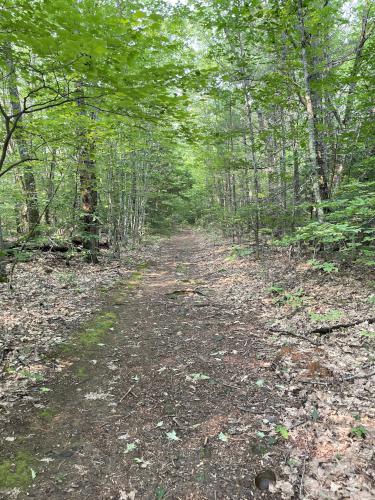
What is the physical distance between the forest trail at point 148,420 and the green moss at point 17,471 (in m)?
0.02

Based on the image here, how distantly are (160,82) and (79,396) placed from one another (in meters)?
4.53

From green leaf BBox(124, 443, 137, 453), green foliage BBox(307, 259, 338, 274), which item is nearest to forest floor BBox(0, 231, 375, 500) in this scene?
green leaf BBox(124, 443, 137, 453)

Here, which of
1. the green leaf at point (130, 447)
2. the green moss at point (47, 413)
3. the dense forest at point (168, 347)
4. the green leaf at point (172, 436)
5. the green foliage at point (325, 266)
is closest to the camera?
the dense forest at point (168, 347)

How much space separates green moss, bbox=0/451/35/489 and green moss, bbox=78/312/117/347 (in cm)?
270

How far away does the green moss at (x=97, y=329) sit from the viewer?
242 inches

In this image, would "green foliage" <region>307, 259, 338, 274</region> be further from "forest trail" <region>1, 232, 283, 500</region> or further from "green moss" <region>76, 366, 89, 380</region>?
"green moss" <region>76, 366, 89, 380</region>

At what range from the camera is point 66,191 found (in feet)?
40.8

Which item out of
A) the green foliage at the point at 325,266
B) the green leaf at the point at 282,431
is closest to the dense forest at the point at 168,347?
the green leaf at the point at 282,431

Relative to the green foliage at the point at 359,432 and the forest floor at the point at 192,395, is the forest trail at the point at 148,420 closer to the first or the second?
the forest floor at the point at 192,395

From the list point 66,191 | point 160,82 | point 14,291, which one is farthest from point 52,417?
point 66,191

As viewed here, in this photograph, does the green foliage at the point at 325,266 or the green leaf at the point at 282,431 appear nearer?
the green leaf at the point at 282,431

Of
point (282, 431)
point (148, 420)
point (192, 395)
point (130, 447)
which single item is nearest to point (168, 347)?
point (192, 395)

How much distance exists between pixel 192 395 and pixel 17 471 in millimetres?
2207

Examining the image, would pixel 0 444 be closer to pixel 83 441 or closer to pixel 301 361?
pixel 83 441
